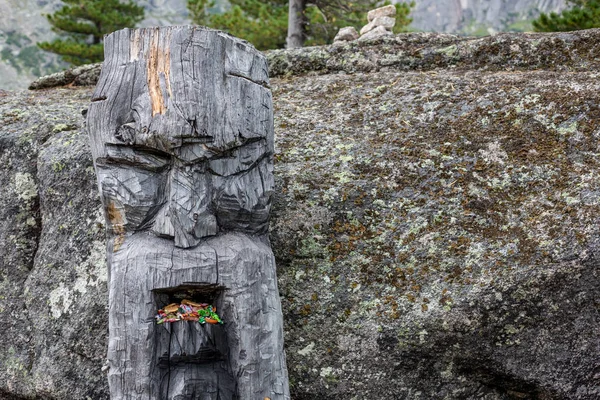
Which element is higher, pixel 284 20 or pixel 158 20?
pixel 284 20

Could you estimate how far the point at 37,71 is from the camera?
7594 centimetres

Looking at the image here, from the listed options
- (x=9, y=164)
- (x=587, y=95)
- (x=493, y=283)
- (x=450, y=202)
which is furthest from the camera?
(x=9, y=164)

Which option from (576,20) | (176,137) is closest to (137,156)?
(176,137)

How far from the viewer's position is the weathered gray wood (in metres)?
3.22

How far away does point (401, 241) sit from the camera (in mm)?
4207

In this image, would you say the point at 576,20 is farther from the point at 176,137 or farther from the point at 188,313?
the point at 188,313

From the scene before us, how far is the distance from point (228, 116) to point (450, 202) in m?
1.88

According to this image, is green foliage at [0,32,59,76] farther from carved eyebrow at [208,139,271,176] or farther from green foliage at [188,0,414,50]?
carved eyebrow at [208,139,271,176]

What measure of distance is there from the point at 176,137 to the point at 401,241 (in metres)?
1.88

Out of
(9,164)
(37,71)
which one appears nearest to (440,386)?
(9,164)

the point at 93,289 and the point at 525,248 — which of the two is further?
the point at 93,289

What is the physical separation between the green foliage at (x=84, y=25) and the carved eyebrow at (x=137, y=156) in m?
19.1

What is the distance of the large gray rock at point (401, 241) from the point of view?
151 inches

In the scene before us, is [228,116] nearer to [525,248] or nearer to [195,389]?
[195,389]
